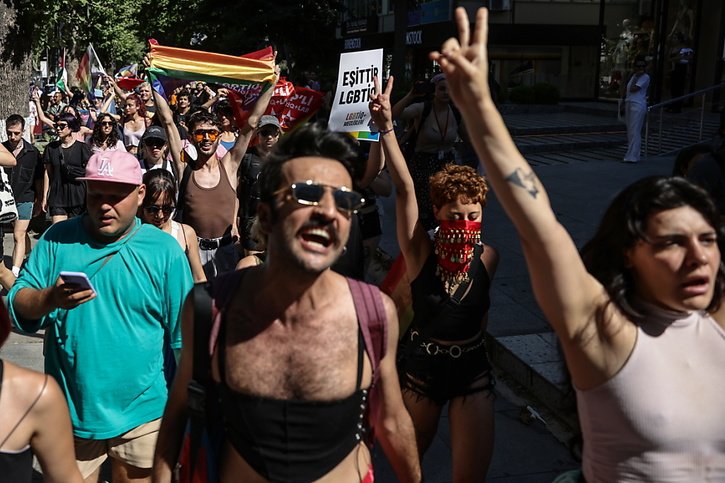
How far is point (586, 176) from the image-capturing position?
1477 cm

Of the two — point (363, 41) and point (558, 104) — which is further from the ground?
point (363, 41)

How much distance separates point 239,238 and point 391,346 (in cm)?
395

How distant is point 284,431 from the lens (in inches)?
100

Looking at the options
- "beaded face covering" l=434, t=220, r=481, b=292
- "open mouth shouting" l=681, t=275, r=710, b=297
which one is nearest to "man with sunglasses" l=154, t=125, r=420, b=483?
"open mouth shouting" l=681, t=275, r=710, b=297

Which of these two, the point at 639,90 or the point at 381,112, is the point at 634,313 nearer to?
the point at 381,112

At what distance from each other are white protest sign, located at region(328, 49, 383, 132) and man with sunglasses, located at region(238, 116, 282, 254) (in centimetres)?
58

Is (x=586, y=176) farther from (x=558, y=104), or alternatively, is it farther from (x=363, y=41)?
(x=363, y=41)

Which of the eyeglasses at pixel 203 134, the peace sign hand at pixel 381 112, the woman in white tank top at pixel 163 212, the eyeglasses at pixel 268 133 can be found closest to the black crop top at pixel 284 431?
the peace sign hand at pixel 381 112

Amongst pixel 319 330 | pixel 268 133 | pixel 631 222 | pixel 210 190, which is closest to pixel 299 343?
pixel 319 330

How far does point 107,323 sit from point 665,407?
2330mm

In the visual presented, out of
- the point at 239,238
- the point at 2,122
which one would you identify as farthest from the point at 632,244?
the point at 2,122

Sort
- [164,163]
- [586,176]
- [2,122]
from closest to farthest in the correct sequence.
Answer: [164,163]
[586,176]
[2,122]

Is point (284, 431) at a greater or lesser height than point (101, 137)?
lesser

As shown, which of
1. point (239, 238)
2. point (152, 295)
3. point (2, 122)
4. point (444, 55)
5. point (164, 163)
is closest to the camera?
point (444, 55)
